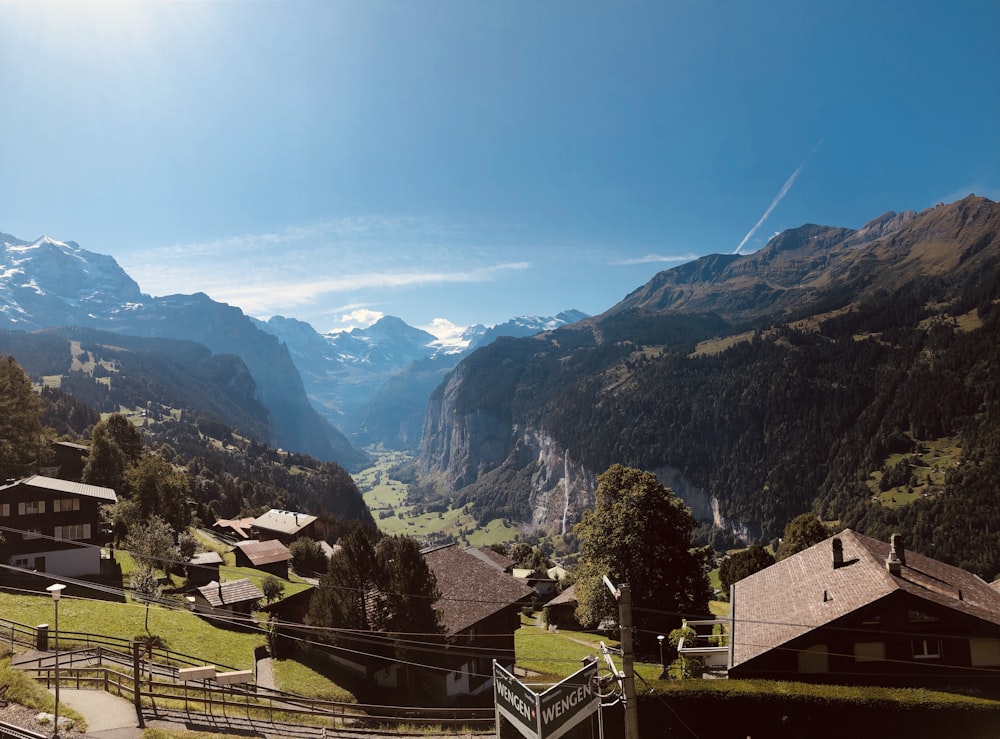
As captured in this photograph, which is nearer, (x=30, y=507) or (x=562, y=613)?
(x=30, y=507)

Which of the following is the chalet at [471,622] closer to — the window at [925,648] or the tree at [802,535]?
the window at [925,648]

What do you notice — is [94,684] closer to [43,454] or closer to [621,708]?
[621,708]

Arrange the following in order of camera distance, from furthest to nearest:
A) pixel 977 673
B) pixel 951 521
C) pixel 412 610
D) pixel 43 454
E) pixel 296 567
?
pixel 951 521, pixel 296 567, pixel 43 454, pixel 412 610, pixel 977 673

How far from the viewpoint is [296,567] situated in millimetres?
84500

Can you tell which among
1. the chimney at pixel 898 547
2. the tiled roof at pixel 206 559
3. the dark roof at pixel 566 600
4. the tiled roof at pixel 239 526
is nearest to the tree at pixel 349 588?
the chimney at pixel 898 547

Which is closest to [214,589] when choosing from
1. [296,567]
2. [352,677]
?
[352,677]

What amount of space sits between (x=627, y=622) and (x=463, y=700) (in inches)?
1058

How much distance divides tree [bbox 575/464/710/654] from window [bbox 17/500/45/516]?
49.6 metres

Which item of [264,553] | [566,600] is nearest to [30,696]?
[264,553]

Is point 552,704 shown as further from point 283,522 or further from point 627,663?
point 283,522

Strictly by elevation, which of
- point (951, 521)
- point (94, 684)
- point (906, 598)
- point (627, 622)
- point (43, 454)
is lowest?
point (951, 521)

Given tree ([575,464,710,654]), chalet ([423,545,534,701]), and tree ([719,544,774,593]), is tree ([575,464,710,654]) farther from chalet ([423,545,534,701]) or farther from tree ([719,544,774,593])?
tree ([719,544,774,593])

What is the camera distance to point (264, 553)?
76.9 metres

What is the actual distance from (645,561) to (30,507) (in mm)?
55056
